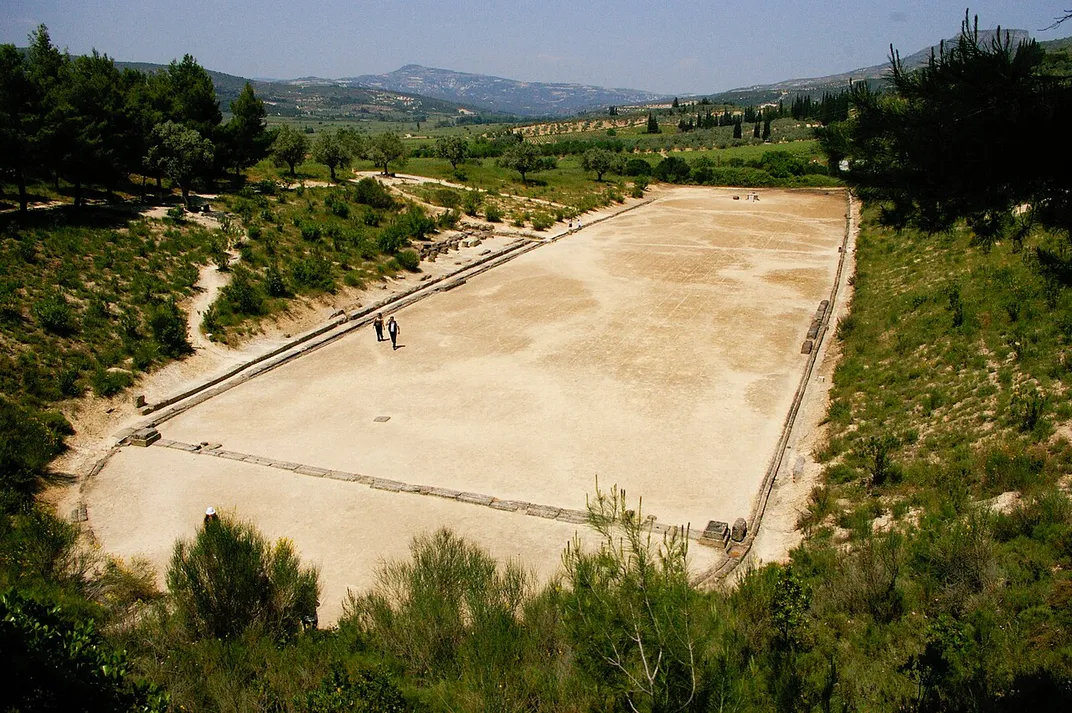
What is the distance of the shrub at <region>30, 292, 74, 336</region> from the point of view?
17.8 m

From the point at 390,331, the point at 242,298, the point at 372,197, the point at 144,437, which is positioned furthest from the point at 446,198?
the point at 144,437

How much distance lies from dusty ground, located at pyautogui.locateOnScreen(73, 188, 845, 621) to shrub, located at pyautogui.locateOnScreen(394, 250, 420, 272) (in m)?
3.01

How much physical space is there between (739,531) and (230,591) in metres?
7.78

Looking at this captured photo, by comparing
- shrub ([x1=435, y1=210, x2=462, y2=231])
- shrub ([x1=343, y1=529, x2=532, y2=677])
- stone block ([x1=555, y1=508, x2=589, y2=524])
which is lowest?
stone block ([x1=555, y1=508, x2=589, y2=524])

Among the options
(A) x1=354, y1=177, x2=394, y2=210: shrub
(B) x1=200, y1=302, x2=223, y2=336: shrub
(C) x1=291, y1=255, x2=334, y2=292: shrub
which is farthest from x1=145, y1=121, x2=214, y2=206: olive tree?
(B) x1=200, y1=302, x2=223, y2=336: shrub

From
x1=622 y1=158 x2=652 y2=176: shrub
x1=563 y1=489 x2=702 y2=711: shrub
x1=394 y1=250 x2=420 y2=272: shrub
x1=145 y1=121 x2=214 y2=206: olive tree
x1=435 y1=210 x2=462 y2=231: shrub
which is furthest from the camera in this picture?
x1=622 y1=158 x2=652 y2=176: shrub

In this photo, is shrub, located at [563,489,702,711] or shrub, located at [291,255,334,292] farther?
shrub, located at [291,255,334,292]

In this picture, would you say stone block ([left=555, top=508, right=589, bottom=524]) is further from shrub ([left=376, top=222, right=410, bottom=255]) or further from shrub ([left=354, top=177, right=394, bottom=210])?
shrub ([left=354, top=177, right=394, bottom=210])

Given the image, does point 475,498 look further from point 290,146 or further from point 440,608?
point 290,146

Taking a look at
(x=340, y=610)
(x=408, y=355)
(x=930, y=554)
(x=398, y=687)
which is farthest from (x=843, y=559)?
(x=408, y=355)

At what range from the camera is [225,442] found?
1543 cm

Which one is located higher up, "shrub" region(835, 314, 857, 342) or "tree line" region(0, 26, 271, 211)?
"tree line" region(0, 26, 271, 211)

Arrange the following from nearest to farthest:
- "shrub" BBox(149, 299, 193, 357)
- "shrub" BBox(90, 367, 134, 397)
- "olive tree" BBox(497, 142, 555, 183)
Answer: "shrub" BBox(90, 367, 134, 397) < "shrub" BBox(149, 299, 193, 357) < "olive tree" BBox(497, 142, 555, 183)

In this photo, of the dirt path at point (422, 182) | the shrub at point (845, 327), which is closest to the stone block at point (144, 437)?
the shrub at point (845, 327)
